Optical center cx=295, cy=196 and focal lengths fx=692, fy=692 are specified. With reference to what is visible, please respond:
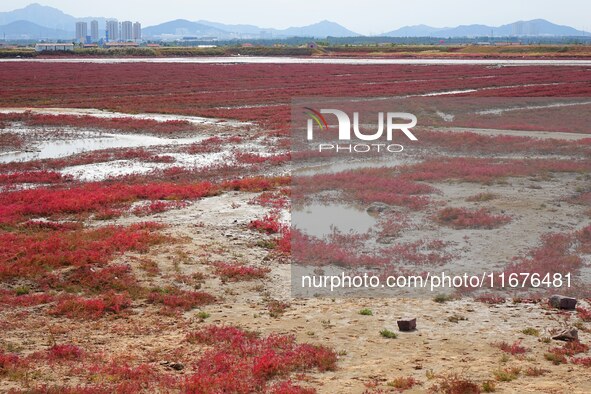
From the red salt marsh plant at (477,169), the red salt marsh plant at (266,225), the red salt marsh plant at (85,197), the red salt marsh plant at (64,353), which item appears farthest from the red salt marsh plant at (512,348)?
the red salt marsh plant at (85,197)

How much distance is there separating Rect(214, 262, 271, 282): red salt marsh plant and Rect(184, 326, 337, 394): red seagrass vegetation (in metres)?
3.01

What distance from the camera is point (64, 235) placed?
16.9m

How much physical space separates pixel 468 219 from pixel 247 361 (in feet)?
30.4

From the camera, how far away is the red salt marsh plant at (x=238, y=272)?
1450 centimetres

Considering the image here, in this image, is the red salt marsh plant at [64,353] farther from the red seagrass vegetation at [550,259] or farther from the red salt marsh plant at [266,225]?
the red seagrass vegetation at [550,259]

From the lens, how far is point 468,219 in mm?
17625

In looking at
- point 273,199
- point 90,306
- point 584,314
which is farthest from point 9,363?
point 273,199

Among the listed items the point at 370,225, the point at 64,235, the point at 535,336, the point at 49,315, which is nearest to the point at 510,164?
the point at 370,225

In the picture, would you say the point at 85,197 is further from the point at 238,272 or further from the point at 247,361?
the point at 247,361

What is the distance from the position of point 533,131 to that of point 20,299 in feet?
79.0

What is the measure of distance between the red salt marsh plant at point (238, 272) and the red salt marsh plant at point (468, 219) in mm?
5372

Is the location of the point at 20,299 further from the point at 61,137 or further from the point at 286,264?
the point at 61,137

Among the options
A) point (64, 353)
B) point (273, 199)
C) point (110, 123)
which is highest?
point (110, 123)

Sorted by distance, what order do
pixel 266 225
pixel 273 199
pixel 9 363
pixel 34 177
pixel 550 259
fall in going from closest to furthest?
pixel 9 363, pixel 550 259, pixel 266 225, pixel 273 199, pixel 34 177
